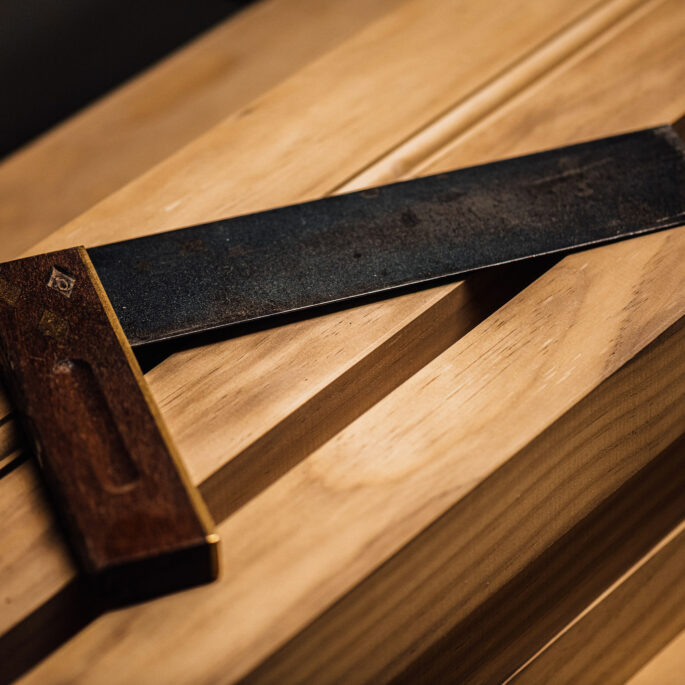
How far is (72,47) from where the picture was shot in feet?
5.56

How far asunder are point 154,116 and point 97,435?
A: 927 millimetres

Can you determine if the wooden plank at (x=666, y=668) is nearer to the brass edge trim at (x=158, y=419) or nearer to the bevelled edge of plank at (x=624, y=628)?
the bevelled edge of plank at (x=624, y=628)

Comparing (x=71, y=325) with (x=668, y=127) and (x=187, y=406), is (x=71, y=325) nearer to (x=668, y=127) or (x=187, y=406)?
(x=187, y=406)

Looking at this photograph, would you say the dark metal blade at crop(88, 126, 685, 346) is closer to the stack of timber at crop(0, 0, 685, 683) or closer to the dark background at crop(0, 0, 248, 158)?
the stack of timber at crop(0, 0, 685, 683)

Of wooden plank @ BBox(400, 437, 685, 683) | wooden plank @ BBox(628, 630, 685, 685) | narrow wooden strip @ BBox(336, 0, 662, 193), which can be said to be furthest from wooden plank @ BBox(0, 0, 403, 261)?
wooden plank @ BBox(628, 630, 685, 685)

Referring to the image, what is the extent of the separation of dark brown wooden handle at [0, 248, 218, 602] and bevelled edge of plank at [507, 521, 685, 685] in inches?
19.1

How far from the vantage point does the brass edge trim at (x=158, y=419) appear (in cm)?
60

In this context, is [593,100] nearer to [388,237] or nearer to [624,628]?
[388,237]

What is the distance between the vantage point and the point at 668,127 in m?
0.94

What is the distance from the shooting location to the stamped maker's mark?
0.73 metres

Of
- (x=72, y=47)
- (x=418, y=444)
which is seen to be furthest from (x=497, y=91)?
(x=72, y=47)

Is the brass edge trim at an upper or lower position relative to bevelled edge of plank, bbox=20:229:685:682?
upper

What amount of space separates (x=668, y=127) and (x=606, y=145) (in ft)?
0.27

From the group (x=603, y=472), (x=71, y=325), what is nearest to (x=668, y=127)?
(x=603, y=472)
